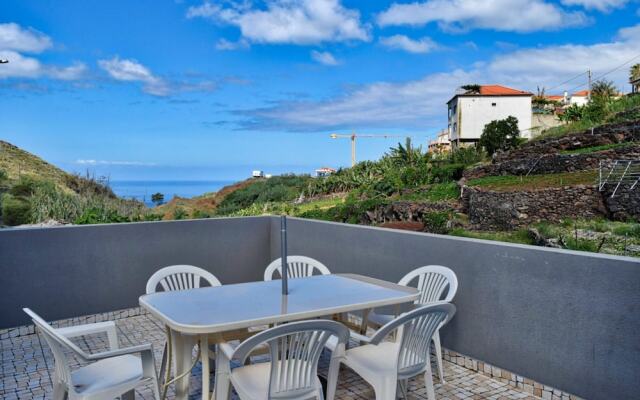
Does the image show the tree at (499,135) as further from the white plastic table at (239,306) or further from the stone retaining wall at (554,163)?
the white plastic table at (239,306)

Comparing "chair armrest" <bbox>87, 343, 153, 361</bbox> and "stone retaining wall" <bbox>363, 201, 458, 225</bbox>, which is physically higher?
"stone retaining wall" <bbox>363, 201, 458, 225</bbox>

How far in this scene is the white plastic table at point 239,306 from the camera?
276cm

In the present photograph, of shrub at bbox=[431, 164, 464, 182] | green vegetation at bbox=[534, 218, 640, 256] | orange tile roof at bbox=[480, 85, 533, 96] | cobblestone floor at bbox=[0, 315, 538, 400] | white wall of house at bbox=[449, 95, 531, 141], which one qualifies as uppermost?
orange tile roof at bbox=[480, 85, 533, 96]

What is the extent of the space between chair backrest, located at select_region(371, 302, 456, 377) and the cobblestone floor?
0.76 meters

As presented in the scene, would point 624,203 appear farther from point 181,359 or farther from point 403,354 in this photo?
point 181,359

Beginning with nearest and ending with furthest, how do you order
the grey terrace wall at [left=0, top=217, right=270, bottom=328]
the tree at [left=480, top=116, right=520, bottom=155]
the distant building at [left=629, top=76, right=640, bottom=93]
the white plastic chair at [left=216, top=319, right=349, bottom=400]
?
the white plastic chair at [left=216, top=319, right=349, bottom=400]
the grey terrace wall at [left=0, top=217, right=270, bottom=328]
the tree at [left=480, top=116, right=520, bottom=155]
the distant building at [left=629, top=76, right=640, bottom=93]

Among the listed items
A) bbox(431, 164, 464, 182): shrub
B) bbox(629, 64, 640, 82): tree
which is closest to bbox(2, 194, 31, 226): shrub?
bbox(431, 164, 464, 182): shrub

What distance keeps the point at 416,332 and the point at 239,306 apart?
1043 millimetres

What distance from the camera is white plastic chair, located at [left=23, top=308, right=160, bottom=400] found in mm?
2586

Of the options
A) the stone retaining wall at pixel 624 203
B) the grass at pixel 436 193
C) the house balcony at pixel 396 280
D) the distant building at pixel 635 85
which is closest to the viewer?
the house balcony at pixel 396 280

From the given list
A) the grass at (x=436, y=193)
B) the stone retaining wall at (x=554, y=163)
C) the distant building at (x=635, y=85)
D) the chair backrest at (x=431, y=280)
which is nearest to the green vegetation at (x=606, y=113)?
the stone retaining wall at (x=554, y=163)

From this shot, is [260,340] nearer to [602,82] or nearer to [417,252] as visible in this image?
[417,252]

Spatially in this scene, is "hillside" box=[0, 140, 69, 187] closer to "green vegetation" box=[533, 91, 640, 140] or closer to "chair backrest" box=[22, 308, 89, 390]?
"chair backrest" box=[22, 308, 89, 390]

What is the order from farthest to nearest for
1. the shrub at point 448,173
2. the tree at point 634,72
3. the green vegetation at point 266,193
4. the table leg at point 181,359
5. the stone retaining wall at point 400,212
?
the tree at point 634,72 < the green vegetation at point 266,193 < the shrub at point 448,173 < the stone retaining wall at point 400,212 < the table leg at point 181,359
